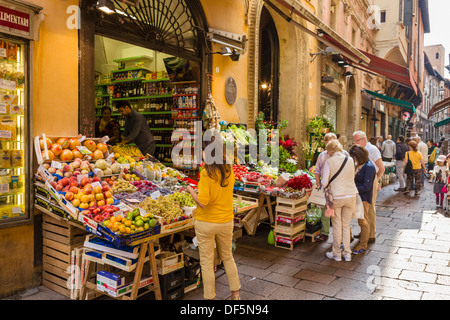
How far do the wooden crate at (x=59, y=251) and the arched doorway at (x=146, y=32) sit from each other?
1362 mm

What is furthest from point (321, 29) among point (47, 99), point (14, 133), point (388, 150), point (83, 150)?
point (388, 150)

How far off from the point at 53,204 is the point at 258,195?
397cm

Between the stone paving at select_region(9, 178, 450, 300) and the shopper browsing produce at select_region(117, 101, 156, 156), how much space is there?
249 cm

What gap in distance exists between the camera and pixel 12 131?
13.6 ft

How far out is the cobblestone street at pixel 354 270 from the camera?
168 inches

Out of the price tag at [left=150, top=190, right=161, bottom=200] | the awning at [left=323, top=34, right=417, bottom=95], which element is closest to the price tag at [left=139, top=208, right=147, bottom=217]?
the price tag at [left=150, top=190, right=161, bottom=200]

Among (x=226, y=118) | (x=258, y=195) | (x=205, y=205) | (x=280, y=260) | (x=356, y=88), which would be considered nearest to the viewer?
(x=205, y=205)

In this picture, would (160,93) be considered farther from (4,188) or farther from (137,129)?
(4,188)

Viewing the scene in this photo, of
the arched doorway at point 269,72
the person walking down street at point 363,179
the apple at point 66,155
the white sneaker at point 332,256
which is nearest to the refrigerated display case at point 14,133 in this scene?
the apple at point 66,155

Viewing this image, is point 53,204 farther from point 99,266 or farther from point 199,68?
point 199,68

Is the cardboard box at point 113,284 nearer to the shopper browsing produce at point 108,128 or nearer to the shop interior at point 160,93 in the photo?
the shop interior at point 160,93

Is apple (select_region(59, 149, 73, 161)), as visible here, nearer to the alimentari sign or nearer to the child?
the alimentari sign
